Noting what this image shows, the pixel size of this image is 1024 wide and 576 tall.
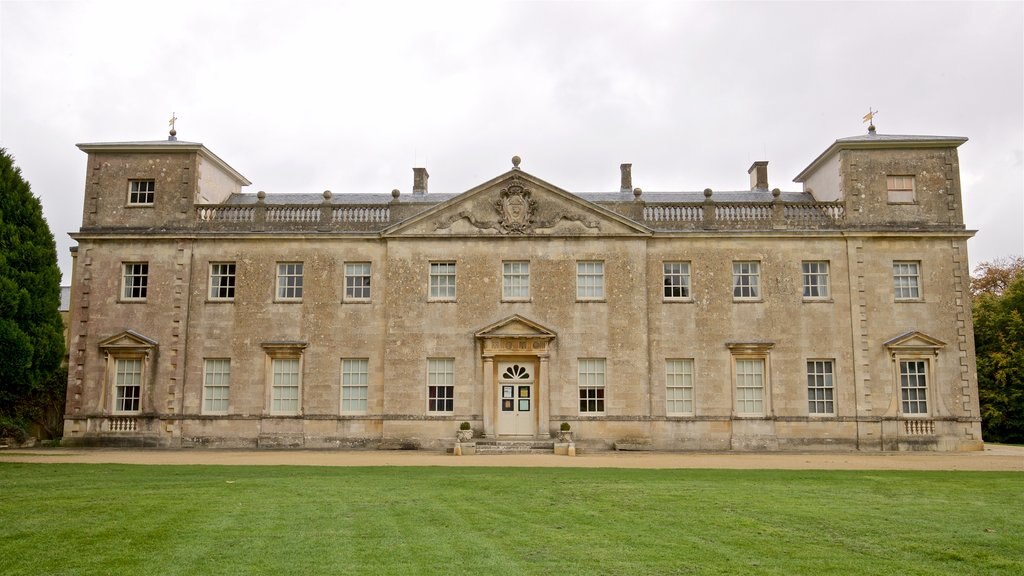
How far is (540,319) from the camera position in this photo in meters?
26.1

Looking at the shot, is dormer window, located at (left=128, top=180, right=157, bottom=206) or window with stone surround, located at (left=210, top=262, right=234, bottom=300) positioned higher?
dormer window, located at (left=128, top=180, right=157, bottom=206)

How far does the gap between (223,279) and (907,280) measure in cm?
2203

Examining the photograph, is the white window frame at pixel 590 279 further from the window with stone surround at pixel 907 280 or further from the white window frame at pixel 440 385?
the window with stone surround at pixel 907 280

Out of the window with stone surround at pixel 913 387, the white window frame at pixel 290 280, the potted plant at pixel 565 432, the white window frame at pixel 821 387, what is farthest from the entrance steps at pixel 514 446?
the window with stone surround at pixel 913 387

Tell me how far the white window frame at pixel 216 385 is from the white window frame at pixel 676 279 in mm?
14165

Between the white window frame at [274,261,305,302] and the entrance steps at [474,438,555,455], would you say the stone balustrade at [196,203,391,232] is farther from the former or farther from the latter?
the entrance steps at [474,438,555,455]

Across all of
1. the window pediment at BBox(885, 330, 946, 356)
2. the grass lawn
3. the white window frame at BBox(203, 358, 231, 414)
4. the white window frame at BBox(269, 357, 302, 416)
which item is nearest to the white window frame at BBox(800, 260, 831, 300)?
the window pediment at BBox(885, 330, 946, 356)

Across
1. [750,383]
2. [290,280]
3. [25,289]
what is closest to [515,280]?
[290,280]

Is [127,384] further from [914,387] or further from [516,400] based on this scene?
[914,387]

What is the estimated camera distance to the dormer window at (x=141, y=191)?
1083 inches

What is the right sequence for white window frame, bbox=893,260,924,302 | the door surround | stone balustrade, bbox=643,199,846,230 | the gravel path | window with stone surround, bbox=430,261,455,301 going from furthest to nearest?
stone balustrade, bbox=643,199,846,230
window with stone surround, bbox=430,261,455,301
white window frame, bbox=893,260,924,302
the door surround
the gravel path

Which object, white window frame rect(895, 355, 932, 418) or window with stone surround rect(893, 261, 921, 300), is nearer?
white window frame rect(895, 355, 932, 418)

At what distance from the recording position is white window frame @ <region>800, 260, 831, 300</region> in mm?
26250

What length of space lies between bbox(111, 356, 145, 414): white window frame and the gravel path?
1792 millimetres
